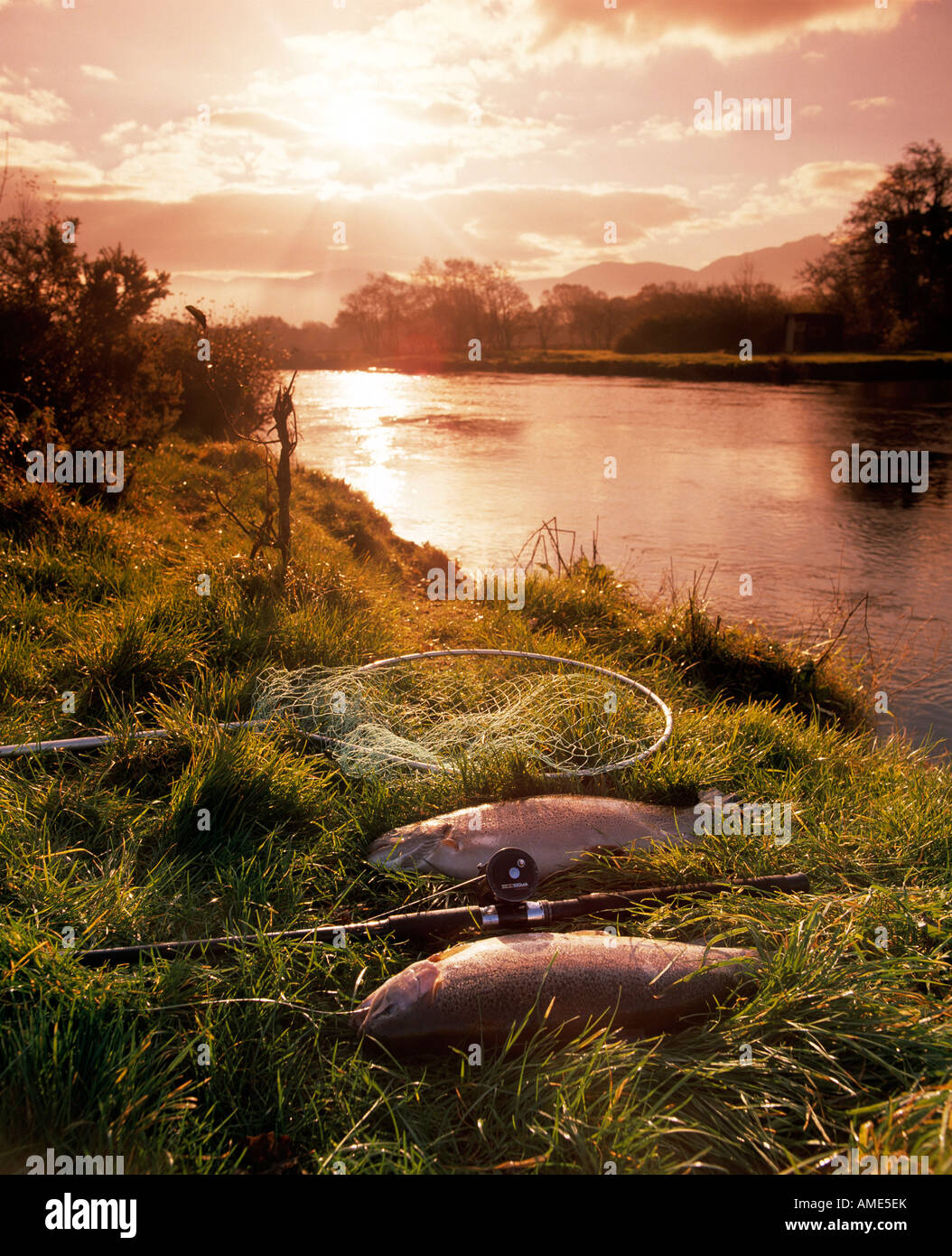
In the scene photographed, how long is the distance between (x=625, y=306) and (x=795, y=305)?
25878 mm

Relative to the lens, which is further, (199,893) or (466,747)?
(466,747)

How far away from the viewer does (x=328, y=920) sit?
11.7 ft

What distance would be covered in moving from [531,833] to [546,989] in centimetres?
115

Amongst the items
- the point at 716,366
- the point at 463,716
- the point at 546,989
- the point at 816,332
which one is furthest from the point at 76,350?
the point at 816,332

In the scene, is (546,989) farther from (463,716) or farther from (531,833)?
(463,716)

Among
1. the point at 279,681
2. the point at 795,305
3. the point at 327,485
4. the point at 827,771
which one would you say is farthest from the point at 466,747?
the point at 795,305

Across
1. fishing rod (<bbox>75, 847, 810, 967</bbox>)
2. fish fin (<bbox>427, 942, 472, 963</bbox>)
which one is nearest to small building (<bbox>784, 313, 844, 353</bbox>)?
fishing rod (<bbox>75, 847, 810, 967</bbox>)

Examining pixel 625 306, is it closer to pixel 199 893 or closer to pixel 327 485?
pixel 327 485

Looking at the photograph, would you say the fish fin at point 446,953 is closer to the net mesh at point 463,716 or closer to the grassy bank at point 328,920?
the grassy bank at point 328,920

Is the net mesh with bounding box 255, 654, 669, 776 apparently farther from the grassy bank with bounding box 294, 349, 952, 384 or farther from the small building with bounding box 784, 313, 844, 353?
the small building with bounding box 784, 313, 844, 353

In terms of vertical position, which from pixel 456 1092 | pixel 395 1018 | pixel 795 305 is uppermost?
pixel 795 305

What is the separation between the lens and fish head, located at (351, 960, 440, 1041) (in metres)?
2.69

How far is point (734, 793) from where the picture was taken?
4391 millimetres
